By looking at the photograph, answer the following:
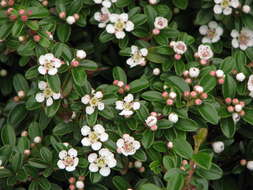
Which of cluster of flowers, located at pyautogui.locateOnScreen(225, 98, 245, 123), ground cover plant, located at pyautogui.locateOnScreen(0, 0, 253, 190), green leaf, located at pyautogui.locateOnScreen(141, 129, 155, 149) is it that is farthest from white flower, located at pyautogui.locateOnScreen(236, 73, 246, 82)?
green leaf, located at pyautogui.locateOnScreen(141, 129, 155, 149)

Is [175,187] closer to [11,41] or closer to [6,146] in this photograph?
[6,146]

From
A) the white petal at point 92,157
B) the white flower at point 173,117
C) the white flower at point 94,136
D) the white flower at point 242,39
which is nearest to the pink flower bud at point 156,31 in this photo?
the white flower at point 242,39

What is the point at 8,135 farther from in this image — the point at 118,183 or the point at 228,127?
the point at 228,127

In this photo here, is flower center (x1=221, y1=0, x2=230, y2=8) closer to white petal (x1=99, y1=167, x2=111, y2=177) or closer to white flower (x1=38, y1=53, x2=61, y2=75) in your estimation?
white flower (x1=38, y1=53, x2=61, y2=75)

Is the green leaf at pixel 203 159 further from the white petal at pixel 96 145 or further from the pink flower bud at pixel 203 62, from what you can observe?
the pink flower bud at pixel 203 62

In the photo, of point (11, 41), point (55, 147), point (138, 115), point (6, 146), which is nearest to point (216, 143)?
point (138, 115)

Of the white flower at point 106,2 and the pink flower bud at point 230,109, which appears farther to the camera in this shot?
the white flower at point 106,2
